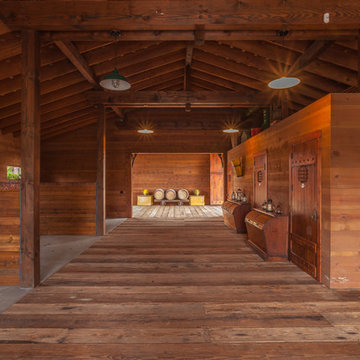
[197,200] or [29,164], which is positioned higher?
[29,164]

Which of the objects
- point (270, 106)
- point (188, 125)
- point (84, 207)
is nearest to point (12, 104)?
point (84, 207)

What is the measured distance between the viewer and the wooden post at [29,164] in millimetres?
3104

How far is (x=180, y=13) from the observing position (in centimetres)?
303

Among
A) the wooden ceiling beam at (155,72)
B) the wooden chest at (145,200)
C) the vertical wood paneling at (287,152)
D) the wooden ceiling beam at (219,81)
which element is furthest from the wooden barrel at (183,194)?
the wooden ceiling beam at (155,72)

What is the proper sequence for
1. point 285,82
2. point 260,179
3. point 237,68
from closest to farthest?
1. point 285,82
2. point 260,179
3. point 237,68

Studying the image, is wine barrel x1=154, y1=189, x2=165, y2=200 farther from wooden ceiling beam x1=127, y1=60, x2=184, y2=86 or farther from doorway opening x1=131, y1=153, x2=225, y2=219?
wooden ceiling beam x1=127, y1=60, x2=184, y2=86

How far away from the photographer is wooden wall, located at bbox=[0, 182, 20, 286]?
10.4ft

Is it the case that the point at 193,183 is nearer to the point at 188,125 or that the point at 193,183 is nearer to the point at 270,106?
the point at 188,125

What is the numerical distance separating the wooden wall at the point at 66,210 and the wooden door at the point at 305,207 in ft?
15.4

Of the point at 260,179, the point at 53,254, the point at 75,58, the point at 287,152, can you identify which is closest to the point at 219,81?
the point at 260,179

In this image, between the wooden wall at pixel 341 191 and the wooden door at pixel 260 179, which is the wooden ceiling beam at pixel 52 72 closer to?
the wooden door at pixel 260 179

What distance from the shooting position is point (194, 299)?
8.75 feet

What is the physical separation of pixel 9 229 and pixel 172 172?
10.4 meters

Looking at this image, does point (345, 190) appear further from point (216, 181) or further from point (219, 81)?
point (216, 181)
